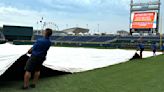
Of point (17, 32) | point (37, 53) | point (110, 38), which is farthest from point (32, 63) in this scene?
point (17, 32)

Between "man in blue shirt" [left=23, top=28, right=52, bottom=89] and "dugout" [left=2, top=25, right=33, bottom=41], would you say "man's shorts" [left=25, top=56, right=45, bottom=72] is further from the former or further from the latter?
"dugout" [left=2, top=25, right=33, bottom=41]

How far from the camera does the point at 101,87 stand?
886cm

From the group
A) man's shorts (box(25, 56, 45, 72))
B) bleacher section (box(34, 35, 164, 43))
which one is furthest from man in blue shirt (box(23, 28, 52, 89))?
bleacher section (box(34, 35, 164, 43))

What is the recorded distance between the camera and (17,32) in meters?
74.4

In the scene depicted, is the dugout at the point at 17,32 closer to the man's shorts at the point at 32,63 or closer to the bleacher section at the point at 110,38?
the bleacher section at the point at 110,38

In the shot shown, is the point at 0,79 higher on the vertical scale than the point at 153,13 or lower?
lower

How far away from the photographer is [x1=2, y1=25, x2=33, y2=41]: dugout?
72.8 m

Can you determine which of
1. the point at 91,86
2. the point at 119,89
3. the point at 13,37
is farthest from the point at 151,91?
the point at 13,37

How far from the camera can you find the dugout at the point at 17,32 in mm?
72812

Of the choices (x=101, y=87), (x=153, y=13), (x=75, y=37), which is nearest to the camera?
(x=101, y=87)

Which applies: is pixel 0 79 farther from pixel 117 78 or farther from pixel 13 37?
pixel 13 37

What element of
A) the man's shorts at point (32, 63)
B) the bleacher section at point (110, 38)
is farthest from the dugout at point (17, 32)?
the man's shorts at point (32, 63)

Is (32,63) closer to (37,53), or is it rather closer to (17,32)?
(37,53)

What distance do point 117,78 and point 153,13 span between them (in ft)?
183
